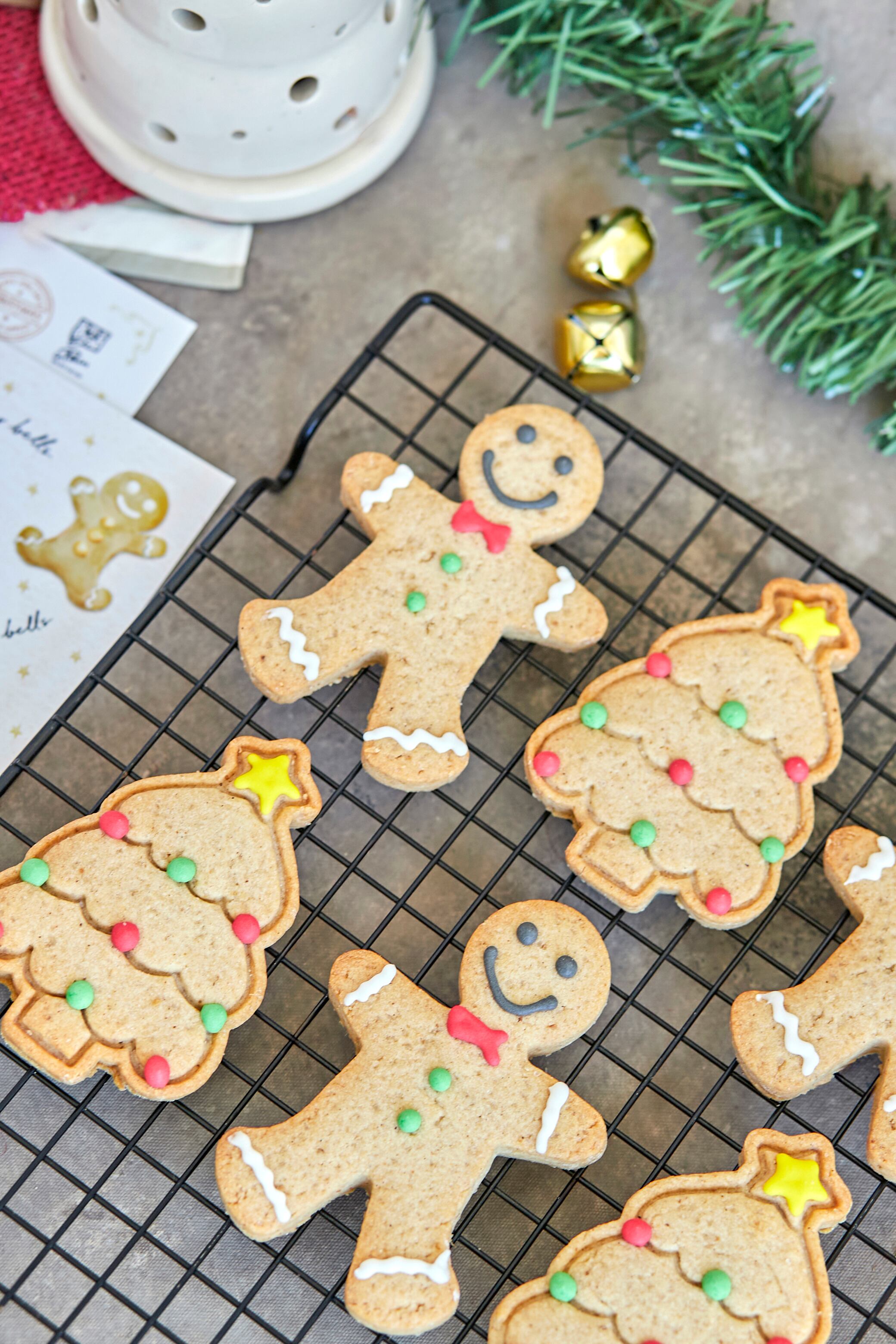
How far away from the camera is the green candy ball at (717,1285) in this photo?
110cm

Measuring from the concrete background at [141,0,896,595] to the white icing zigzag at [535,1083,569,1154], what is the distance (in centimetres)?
70

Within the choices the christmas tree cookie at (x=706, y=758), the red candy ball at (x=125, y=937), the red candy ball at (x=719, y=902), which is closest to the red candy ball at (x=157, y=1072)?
the red candy ball at (x=125, y=937)

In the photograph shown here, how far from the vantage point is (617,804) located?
4.03ft

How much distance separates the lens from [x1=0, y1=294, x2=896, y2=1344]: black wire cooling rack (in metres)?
1.19

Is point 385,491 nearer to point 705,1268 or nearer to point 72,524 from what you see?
point 72,524

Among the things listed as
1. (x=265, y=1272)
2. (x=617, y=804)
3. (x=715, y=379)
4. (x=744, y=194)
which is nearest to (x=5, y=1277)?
(x=265, y=1272)

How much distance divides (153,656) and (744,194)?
868 mm

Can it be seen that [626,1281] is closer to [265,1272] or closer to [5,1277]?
[265,1272]

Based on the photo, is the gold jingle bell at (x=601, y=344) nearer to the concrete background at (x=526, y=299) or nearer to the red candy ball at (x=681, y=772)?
the concrete background at (x=526, y=299)

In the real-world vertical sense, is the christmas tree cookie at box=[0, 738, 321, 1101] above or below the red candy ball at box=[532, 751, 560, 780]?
below

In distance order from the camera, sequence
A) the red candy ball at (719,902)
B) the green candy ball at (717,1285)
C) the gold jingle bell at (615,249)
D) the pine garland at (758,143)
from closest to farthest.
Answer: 1. the green candy ball at (717,1285)
2. the red candy ball at (719,902)
3. the pine garland at (758,143)
4. the gold jingle bell at (615,249)

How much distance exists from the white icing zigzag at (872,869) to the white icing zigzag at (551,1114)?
365mm

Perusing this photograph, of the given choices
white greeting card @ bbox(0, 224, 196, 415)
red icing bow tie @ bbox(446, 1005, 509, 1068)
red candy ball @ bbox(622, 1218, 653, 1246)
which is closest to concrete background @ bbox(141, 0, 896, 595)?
white greeting card @ bbox(0, 224, 196, 415)

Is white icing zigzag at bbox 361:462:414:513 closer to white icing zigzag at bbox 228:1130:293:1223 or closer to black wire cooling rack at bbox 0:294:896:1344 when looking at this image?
black wire cooling rack at bbox 0:294:896:1344
